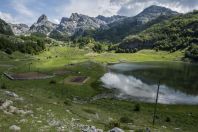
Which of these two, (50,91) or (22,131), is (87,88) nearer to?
(50,91)

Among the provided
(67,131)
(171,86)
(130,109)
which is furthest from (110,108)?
(171,86)

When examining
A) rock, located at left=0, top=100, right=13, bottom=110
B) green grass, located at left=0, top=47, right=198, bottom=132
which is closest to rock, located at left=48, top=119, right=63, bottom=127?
green grass, located at left=0, top=47, right=198, bottom=132

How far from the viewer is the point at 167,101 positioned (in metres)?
98.9

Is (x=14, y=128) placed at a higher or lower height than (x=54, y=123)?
higher

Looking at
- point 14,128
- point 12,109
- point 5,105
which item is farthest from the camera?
point 5,105

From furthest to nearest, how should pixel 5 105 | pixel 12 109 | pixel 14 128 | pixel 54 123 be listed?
pixel 5 105
pixel 12 109
pixel 54 123
pixel 14 128

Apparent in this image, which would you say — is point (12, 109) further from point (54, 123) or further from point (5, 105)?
point (54, 123)

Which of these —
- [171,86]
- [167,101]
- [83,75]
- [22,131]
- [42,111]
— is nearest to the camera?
[22,131]

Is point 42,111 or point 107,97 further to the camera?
point 107,97

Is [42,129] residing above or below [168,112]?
above

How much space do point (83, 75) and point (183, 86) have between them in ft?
175

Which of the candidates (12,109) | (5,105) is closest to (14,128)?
(12,109)

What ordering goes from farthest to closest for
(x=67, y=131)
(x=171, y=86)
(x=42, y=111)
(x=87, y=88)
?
(x=171, y=86) < (x=87, y=88) < (x=42, y=111) < (x=67, y=131)

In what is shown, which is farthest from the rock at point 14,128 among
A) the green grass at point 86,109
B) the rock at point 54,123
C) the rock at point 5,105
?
the rock at point 5,105
